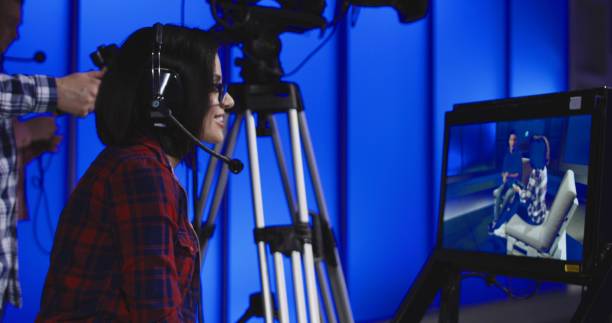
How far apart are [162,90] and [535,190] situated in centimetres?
71

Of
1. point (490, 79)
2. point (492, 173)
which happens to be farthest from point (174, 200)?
point (490, 79)

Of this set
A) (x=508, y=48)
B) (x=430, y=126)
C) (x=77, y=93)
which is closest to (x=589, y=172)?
(x=77, y=93)

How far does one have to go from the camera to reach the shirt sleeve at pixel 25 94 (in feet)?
4.33

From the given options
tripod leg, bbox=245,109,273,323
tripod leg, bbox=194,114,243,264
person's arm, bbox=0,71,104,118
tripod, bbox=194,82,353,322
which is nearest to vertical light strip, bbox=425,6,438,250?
tripod, bbox=194,82,353,322

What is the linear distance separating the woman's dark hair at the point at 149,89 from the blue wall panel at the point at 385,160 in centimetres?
185

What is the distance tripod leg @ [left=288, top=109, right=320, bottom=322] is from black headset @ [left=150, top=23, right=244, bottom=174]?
48 centimetres

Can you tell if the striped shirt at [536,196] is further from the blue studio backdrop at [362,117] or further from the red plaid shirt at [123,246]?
the blue studio backdrop at [362,117]

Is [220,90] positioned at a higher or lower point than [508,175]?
higher

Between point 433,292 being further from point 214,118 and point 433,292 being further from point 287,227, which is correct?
point 214,118

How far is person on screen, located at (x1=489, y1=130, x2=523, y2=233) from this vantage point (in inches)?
45.2

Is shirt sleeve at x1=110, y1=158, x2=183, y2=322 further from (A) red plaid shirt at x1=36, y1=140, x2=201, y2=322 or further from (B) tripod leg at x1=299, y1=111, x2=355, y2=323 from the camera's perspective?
(B) tripod leg at x1=299, y1=111, x2=355, y2=323

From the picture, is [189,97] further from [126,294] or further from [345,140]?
[345,140]

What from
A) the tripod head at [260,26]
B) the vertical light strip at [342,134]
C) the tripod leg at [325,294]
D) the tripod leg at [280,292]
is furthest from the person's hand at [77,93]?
the vertical light strip at [342,134]

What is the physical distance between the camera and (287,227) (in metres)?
1.40
